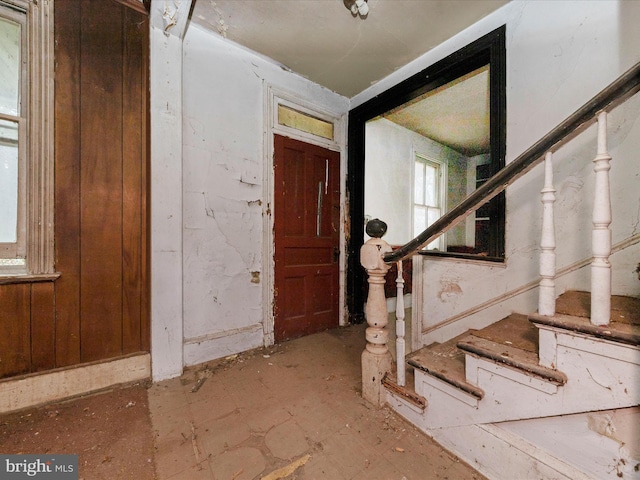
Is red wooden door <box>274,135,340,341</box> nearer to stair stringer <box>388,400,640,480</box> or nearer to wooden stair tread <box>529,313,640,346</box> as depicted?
stair stringer <box>388,400,640,480</box>

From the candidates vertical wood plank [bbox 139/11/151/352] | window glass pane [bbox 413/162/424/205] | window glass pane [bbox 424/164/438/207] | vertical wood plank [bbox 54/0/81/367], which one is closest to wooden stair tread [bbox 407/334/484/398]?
vertical wood plank [bbox 139/11/151/352]

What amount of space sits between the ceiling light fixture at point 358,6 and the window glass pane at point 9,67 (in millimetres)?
2176

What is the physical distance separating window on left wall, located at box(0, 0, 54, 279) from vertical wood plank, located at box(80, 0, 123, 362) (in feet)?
0.56

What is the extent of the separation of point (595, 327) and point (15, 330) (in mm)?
2879

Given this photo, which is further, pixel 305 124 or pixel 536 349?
pixel 305 124

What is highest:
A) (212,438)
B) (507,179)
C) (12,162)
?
(12,162)

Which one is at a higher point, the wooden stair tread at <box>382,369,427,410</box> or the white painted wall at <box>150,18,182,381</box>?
the white painted wall at <box>150,18,182,381</box>

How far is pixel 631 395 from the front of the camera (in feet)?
2.60

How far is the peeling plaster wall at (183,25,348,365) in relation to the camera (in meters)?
2.06

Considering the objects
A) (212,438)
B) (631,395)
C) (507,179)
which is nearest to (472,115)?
(507,179)

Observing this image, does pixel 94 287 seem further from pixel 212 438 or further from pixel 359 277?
pixel 359 277

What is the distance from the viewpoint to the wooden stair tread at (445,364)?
3.87 ft

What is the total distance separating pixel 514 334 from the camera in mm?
1330

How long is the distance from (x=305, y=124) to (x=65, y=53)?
6.29 feet
